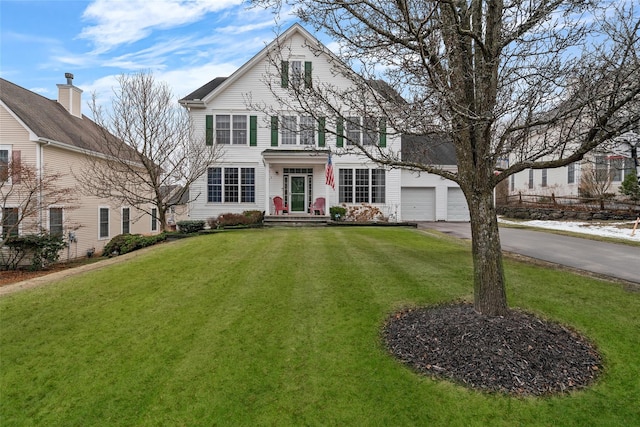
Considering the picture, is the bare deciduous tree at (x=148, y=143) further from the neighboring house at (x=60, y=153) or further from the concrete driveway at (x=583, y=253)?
the concrete driveway at (x=583, y=253)

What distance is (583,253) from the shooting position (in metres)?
9.77

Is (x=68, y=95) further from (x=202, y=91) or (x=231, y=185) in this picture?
(x=231, y=185)

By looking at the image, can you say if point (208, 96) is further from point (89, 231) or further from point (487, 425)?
point (487, 425)

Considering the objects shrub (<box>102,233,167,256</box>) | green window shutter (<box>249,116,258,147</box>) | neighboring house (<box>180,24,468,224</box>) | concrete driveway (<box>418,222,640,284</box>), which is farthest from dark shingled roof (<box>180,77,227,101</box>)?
concrete driveway (<box>418,222,640,284</box>)

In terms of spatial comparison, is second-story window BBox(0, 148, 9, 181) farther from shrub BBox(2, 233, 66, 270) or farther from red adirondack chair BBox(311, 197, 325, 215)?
red adirondack chair BBox(311, 197, 325, 215)

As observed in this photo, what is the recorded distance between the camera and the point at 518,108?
385 centimetres

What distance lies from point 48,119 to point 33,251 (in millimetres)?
7034

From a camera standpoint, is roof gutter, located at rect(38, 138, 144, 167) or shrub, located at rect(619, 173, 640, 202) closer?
roof gutter, located at rect(38, 138, 144, 167)

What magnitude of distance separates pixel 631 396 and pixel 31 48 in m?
14.2

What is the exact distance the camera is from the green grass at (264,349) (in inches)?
125

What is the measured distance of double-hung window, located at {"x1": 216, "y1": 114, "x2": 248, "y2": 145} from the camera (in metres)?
17.8

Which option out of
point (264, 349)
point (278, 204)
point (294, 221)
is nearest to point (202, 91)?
point (278, 204)

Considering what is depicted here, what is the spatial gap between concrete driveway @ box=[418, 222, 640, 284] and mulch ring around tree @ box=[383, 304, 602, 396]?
4.18 m

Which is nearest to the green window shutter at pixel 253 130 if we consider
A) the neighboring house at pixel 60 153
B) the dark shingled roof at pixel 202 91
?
the dark shingled roof at pixel 202 91
